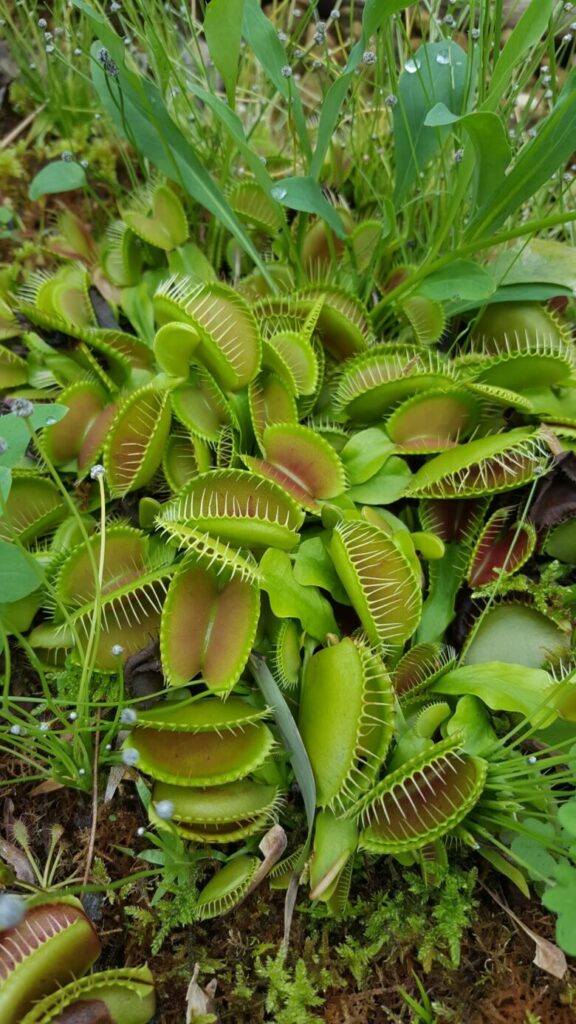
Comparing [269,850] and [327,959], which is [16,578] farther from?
[327,959]

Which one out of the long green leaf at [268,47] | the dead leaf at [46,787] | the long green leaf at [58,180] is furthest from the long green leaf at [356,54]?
the dead leaf at [46,787]

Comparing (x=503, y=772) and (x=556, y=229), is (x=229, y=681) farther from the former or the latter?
(x=556, y=229)

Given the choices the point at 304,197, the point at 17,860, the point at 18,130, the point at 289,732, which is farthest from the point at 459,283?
the point at 18,130

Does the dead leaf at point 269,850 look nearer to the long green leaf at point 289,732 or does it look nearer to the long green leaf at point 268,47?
the long green leaf at point 289,732

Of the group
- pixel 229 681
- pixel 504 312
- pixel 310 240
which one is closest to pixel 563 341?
pixel 504 312

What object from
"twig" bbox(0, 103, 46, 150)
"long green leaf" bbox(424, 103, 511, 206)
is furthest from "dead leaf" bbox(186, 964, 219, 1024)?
"twig" bbox(0, 103, 46, 150)

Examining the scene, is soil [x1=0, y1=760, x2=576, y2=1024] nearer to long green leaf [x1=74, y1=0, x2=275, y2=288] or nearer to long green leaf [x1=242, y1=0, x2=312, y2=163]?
long green leaf [x1=74, y1=0, x2=275, y2=288]

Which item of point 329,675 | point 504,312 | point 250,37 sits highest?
point 250,37
